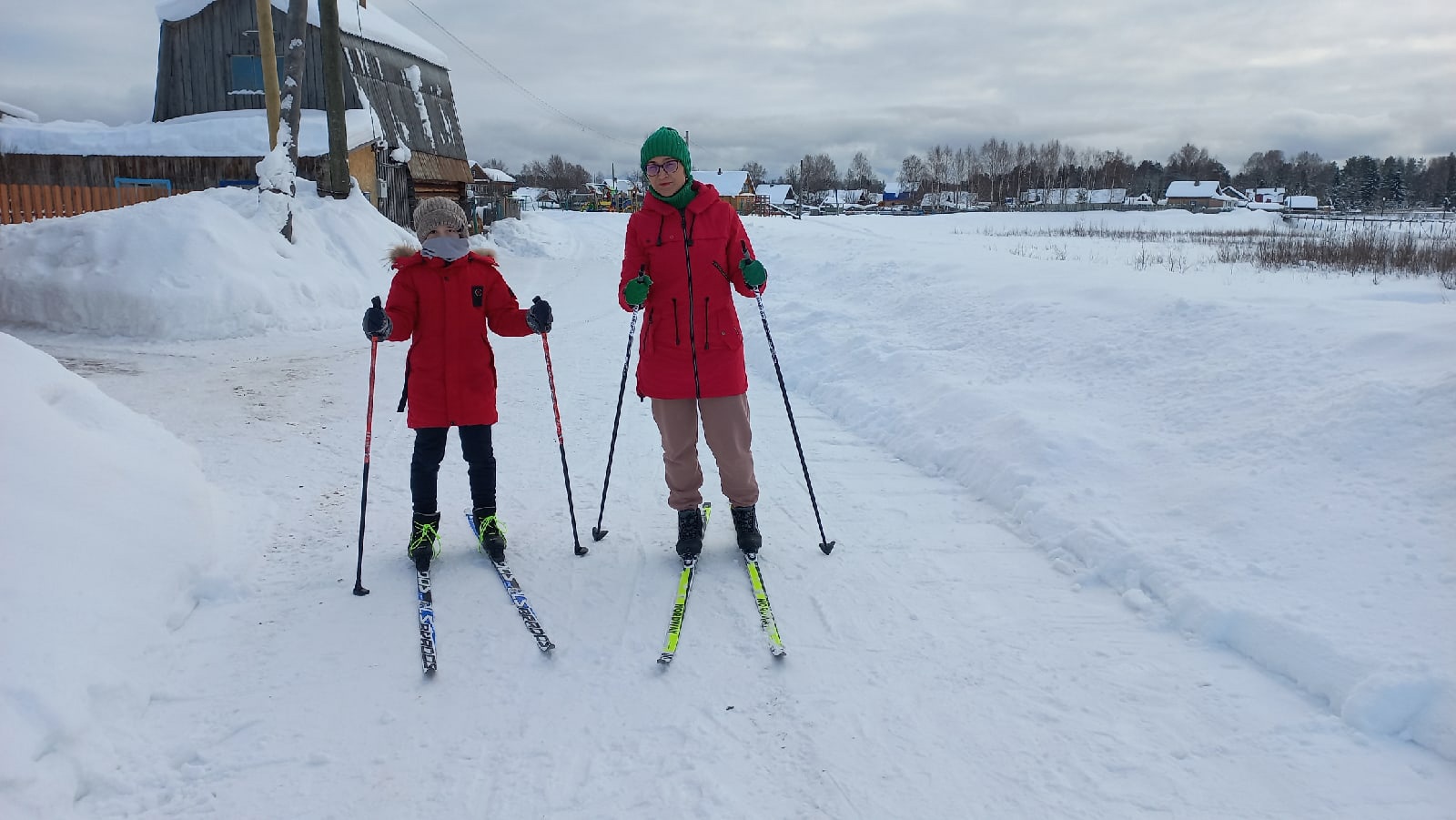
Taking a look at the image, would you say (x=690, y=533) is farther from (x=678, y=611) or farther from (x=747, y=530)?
(x=678, y=611)

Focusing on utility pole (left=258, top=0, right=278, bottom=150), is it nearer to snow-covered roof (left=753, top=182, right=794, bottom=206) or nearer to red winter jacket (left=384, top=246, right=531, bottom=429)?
red winter jacket (left=384, top=246, right=531, bottom=429)

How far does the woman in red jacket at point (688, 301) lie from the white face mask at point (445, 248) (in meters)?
0.80

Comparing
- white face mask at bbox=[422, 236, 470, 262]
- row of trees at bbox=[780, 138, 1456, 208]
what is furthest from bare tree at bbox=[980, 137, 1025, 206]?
white face mask at bbox=[422, 236, 470, 262]

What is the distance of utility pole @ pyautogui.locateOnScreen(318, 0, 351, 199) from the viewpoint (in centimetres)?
1505

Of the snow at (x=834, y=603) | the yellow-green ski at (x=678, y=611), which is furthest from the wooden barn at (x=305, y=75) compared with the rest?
the yellow-green ski at (x=678, y=611)

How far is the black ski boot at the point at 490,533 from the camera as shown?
411 centimetres

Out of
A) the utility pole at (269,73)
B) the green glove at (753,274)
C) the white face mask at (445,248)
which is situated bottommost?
the green glove at (753,274)

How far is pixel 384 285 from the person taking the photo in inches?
516

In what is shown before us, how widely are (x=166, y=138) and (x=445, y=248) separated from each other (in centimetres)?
2124

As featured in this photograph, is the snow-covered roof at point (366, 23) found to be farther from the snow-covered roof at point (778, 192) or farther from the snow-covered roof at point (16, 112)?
the snow-covered roof at point (778, 192)

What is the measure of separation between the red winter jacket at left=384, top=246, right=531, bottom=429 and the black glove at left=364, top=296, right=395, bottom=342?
0.13 meters

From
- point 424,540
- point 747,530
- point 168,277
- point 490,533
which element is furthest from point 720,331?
point 168,277

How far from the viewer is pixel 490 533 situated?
4.17 m

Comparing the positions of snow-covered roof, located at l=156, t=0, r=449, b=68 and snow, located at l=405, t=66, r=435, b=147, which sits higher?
snow-covered roof, located at l=156, t=0, r=449, b=68
